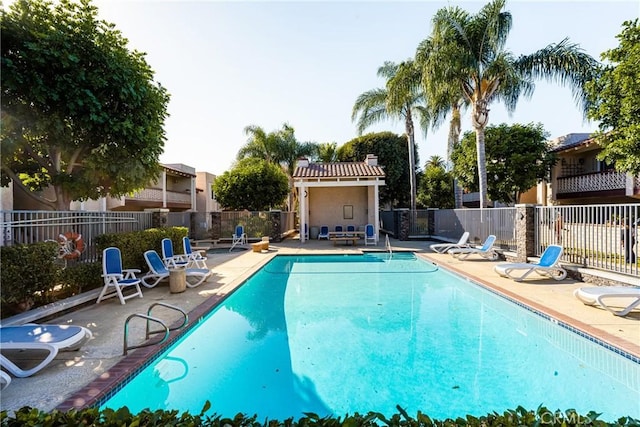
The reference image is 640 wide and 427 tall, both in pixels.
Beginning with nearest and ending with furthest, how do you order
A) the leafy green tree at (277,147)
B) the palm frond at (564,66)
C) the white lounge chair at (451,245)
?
the palm frond at (564,66) → the white lounge chair at (451,245) → the leafy green tree at (277,147)

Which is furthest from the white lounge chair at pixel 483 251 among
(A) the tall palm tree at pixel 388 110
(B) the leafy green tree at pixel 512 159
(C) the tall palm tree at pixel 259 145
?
(C) the tall palm tree at pixel 259 145

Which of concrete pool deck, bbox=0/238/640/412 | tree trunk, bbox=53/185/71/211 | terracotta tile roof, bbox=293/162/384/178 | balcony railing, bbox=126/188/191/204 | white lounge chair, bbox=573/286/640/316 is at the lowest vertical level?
concrete pool deck, bbox=0/238/640/412

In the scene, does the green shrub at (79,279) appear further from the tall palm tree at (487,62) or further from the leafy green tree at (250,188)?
the leafy green tree at (250,188)

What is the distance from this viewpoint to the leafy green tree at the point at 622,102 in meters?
8.44

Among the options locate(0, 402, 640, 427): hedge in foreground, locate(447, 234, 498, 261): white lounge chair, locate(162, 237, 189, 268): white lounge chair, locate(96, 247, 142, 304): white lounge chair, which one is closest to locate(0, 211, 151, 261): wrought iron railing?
locate(96, 247, 142, 304): white lounge chair

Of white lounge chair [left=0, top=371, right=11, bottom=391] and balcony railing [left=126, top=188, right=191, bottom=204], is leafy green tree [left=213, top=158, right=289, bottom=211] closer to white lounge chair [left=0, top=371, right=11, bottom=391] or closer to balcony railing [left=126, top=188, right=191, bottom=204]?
balcony railing [left=126, top=188, right=191, bottom=204]

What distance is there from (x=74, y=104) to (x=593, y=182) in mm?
25770

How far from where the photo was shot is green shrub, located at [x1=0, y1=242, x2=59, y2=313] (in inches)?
220

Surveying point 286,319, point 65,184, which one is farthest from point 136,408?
point 65,184

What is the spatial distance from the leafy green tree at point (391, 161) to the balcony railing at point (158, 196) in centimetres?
1781

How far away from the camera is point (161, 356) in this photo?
16.5ft

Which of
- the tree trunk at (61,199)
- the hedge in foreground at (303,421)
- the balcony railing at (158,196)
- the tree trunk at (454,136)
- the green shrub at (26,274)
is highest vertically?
the tree trunk at (454,136)

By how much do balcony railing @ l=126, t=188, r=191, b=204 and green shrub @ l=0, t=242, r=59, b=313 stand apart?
53.6 ft

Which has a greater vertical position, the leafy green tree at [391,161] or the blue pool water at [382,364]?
the leafy green tree at [391,161]
